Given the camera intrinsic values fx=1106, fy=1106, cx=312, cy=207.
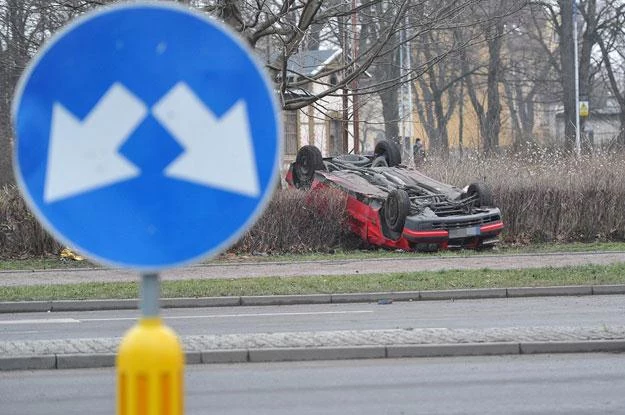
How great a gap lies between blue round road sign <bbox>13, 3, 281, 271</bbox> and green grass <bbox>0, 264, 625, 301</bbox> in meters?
12.8

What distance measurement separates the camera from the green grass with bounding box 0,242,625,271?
2150 cm

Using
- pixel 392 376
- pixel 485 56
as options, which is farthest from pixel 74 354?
pixel 485 56

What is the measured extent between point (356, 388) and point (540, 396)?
4.75ft

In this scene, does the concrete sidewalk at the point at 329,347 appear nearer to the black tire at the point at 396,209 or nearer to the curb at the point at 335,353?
the curb at the point at 335,353

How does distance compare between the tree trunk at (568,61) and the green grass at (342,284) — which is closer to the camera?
the green grass at (342,284)

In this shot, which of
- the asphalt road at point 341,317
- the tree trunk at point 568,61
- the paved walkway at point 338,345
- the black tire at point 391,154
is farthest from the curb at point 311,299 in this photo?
the tree trunk at point 568,61

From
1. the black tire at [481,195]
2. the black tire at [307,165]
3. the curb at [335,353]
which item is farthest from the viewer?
the black tire at [307,165]

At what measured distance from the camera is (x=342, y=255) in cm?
2217

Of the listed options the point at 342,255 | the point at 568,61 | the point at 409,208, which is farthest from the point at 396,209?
the point at 568,61

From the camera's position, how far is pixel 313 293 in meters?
16.0

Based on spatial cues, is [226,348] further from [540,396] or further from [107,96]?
[107,96]

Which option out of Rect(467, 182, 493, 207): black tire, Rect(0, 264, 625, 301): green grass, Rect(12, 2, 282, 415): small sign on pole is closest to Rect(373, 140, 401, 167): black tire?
Rect(467, 182, 493, 207): black tire

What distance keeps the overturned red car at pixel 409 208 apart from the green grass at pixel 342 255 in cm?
29

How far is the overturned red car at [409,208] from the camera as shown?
21.8 meters
